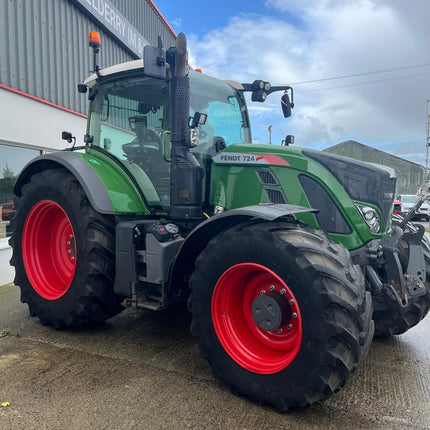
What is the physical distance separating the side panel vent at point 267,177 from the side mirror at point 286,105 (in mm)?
1271

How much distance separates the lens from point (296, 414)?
240 centimetres

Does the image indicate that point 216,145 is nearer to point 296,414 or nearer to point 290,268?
point 290,268

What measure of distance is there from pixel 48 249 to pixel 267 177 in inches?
99.4

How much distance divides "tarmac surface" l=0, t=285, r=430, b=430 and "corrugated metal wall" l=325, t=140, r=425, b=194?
140 ft

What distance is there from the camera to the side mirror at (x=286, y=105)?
159 inches

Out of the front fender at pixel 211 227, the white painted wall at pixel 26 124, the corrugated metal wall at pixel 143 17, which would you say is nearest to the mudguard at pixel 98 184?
the front fender at pixel 211 227

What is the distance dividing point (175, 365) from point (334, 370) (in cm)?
132

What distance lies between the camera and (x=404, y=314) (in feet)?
11.0

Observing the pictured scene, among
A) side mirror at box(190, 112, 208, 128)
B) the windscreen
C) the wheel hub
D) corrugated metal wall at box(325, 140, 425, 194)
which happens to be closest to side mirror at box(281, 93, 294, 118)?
the windscreen

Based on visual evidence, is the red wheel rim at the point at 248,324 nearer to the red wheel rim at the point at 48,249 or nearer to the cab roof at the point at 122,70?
the red wheel rim at the point at 48,249

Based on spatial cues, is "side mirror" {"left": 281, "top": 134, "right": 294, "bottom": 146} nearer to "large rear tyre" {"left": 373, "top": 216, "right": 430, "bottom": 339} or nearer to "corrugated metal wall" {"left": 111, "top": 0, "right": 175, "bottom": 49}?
"large rear tyre" {"left": 373, "top": 216, "right": 430, "bottom": 339}

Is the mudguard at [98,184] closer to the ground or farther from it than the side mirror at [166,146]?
closer to the ground

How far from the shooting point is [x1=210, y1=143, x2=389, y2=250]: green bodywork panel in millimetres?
2895

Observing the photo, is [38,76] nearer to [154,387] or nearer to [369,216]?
[154,387]
